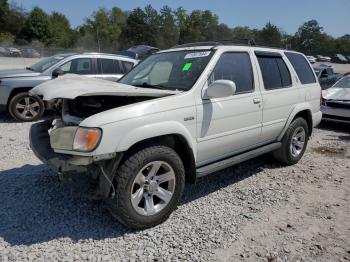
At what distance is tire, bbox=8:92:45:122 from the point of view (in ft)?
26.7

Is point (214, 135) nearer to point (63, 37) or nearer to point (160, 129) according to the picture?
point (160, 129)

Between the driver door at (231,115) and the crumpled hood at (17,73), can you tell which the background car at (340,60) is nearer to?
the crumpled hood at (17,73)

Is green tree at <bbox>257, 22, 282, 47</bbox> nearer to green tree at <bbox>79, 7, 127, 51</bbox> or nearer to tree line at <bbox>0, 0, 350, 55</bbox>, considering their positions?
tree line at <bbox>0, 0, 350, 55</bbox>

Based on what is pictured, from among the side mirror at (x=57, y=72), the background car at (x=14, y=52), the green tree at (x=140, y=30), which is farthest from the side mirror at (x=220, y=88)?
the green tree at (x=140, y=30)

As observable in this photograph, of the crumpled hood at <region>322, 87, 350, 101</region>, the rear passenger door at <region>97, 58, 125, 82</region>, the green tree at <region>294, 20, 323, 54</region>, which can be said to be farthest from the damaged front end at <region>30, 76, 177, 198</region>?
the green tree at <region>294, 20, 323, 54</region>

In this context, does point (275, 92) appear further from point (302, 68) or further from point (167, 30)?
point (167, 30)

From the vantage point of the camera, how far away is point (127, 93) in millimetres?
3400

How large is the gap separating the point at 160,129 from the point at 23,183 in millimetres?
2328

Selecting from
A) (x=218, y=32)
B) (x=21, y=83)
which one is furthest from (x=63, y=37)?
(x=21, y=83)

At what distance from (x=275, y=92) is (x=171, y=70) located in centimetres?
161

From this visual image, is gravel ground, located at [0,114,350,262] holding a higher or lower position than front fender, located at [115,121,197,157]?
lower

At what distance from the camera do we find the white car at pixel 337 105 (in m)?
8.47

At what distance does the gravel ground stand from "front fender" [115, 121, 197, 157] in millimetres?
683

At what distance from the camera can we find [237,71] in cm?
440
